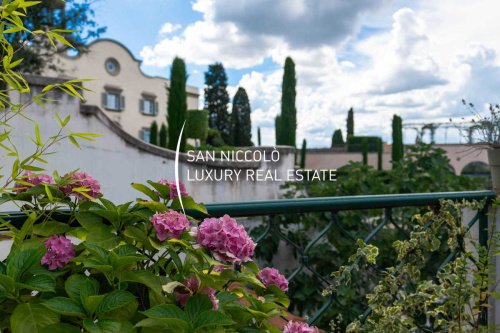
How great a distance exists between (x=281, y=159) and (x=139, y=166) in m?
3.34

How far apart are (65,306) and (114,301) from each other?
0.10 m

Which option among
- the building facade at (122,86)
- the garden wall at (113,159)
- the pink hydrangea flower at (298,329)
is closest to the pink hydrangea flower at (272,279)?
the pink hydrangea flower at (298,329)

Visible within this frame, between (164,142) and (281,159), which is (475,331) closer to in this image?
(281,159)

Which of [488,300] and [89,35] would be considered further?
[89,35]

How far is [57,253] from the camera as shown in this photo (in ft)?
3.73

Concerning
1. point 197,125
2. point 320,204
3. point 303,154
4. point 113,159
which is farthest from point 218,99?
point 320,204

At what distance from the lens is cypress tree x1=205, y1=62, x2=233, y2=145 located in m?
32.2

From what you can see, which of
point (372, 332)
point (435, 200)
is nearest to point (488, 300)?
point (435, 200)

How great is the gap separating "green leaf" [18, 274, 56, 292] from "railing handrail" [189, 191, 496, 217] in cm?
55

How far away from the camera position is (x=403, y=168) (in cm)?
550

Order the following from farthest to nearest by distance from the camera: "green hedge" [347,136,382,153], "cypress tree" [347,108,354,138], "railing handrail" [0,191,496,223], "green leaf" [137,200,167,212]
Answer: "cypress tree" [347,108,354,138] < "green hedge" [347,136,382,153] < "railing handrail" [0,191,496,223] < "green leaf" [137,200,167,212]

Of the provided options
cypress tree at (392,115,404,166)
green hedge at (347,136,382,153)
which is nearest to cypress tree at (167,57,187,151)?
cypress tree at (392,115,404,166)

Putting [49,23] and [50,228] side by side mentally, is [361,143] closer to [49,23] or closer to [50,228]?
[49,23]

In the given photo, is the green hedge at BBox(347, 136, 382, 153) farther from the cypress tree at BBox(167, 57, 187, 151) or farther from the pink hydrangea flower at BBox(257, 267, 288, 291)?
the pink hydrangea flower at BBox(257, 267, 288, 291)
